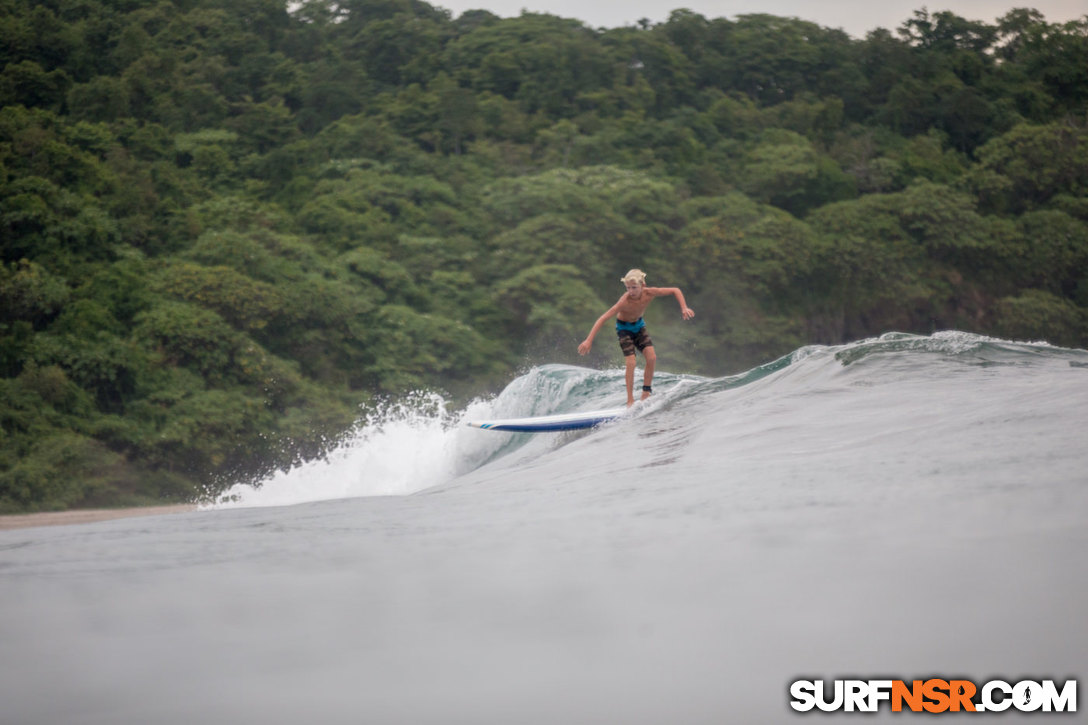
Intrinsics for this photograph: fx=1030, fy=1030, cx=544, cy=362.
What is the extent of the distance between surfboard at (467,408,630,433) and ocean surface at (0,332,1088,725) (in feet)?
9.02

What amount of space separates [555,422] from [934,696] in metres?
7.08

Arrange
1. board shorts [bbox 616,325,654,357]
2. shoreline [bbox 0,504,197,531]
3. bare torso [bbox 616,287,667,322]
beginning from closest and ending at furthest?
bare torso [bbox 616,287,667,322] → board shorts [bbox 616,325,654,357] → shoreline [bbox 0,504,197,531]

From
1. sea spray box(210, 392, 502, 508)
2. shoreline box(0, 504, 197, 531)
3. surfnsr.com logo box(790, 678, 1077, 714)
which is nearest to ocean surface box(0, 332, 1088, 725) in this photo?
surfnsr.com logo box(790, 678, 1077, 714)

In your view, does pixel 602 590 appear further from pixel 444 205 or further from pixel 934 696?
pixel 444 205

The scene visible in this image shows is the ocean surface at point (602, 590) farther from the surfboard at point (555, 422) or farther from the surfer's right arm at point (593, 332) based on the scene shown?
the surfboard at point (555, 422)

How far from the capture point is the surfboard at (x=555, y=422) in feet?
30.3

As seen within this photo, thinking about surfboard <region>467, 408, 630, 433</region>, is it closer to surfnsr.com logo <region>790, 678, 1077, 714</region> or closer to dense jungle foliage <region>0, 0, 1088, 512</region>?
surfnsr.com logo <region>790, 678, 1077, 714</region>

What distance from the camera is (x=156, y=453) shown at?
58.9 ft

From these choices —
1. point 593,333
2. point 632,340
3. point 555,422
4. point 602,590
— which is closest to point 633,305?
point 632,340

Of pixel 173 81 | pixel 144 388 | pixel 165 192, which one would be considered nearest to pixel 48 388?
pixel 144 388

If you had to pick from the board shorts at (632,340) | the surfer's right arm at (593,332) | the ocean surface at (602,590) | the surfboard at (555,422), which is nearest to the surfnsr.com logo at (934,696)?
the ocean surface at (602,590)

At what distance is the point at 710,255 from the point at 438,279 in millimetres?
6635

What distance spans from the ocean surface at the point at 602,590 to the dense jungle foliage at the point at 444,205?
42.9ft

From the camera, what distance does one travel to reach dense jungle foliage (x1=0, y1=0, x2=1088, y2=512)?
18.8 m
